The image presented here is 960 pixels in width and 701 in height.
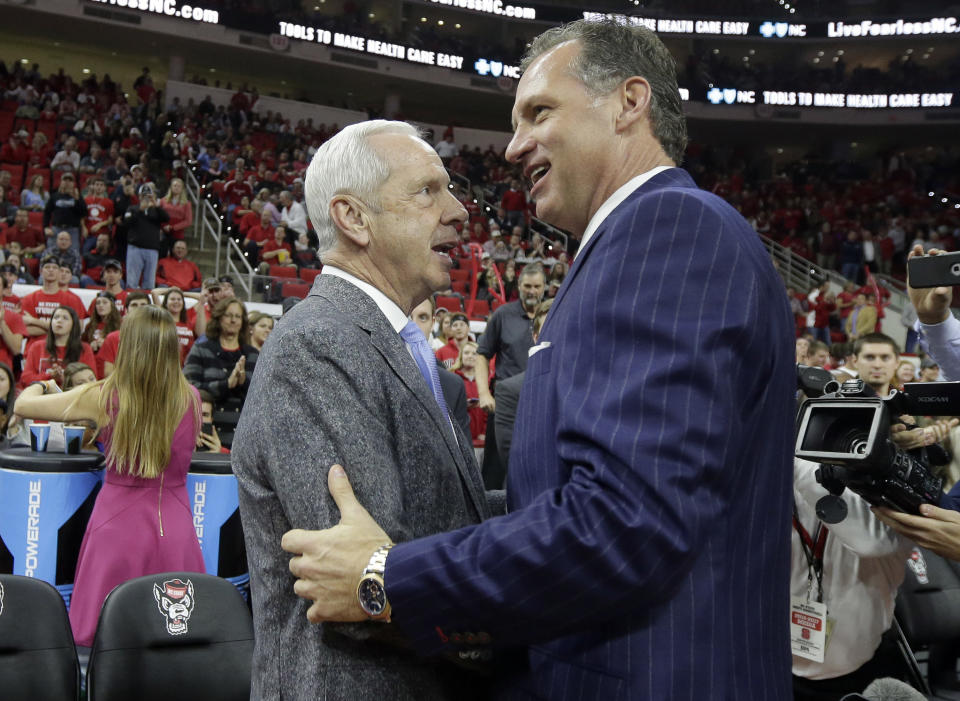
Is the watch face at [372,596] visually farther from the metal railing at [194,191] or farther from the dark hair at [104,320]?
the metal railing at [194,191]

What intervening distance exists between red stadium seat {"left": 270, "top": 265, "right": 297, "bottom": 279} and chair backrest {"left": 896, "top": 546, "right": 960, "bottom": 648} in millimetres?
9345

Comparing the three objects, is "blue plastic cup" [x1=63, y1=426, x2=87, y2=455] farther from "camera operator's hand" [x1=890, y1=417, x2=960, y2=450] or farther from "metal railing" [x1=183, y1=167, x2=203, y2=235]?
"metal railing" [x1=183, y1=167, x2=203, y2=235]

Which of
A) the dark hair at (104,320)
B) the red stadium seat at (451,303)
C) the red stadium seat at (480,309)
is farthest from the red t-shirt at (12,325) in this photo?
the red stadium seat at (480,309)

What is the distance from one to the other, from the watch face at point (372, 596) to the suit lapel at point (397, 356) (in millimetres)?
305

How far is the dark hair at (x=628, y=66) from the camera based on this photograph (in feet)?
4.47

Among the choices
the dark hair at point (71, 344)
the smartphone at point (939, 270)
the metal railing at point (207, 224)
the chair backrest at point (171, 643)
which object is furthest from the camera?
the metal railing at point (207, 224)

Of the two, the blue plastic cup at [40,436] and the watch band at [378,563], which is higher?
the watch band at [378,563]

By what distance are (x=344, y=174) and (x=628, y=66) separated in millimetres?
520

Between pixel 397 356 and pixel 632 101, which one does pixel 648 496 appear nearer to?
pixel 397 356

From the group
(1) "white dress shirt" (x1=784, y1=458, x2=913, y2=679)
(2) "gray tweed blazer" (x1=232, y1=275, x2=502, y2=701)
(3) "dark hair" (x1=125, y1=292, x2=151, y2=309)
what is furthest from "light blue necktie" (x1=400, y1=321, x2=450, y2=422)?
(3) "dark hair" (x1=125, y1=292, x2=151, y2=309)

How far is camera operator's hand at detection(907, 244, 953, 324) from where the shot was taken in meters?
2.31

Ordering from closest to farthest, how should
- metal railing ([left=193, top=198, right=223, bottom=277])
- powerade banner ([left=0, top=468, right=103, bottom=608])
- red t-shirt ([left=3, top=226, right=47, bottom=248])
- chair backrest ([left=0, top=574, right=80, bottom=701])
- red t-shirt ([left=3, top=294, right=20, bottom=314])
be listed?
1. chair backrest ([left=0, top=574, right=80, bottom=701])
2. powerade banner ([left=0, top=468, right=103, bottom=608])
3. red t-shirt ([left=3, top=294, right=20, bottom=314])
4. red t-shirt ([left=3, top=226, right=47, bottom=248])
5. metal railing ([left=193, top=198, right=223, bottom=277])

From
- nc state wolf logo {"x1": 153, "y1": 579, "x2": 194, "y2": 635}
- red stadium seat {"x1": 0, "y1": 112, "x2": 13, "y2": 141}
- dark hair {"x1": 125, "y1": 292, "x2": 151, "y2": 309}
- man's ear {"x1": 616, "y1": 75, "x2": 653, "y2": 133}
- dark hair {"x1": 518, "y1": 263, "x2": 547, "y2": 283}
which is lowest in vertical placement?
nc state wolf logo {"x1": 153, "y1": 579, "x2": 194, "y2": 635}

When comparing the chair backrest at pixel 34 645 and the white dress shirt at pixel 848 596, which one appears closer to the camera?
the chair backrest at pixel 34 645
